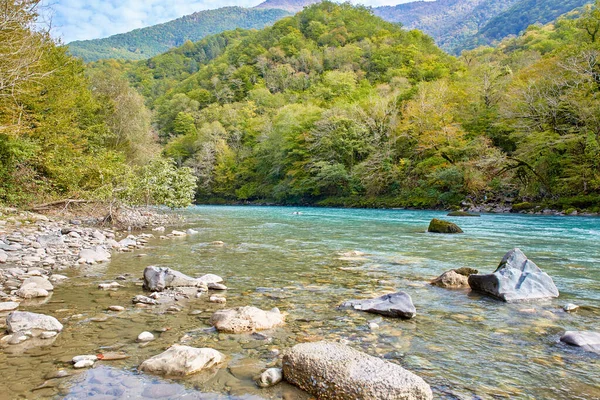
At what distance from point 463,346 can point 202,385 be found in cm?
274

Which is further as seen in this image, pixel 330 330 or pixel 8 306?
pixel 8 306

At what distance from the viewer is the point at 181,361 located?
3432mm

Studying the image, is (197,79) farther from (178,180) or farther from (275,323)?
(275,323)

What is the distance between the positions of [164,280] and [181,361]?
11.0 feet

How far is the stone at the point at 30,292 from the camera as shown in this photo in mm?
5762

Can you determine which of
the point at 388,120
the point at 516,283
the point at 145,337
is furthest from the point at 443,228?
the point at 388,120

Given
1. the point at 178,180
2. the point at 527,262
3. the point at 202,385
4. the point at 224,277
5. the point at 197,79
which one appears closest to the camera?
the point at 202,385

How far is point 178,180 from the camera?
64.6 feet

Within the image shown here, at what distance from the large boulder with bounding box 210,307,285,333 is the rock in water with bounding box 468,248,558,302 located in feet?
11.6

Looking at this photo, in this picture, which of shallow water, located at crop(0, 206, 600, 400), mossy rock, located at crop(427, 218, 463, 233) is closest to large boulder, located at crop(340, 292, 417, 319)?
shallow water, located at crop(0, 206, 600, 400)

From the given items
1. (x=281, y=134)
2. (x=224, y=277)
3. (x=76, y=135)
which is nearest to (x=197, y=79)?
(x=281, y=134)

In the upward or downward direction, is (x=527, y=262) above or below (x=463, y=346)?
above

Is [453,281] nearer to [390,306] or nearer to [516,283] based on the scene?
[516,283]

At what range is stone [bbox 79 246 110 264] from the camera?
8.86 m
